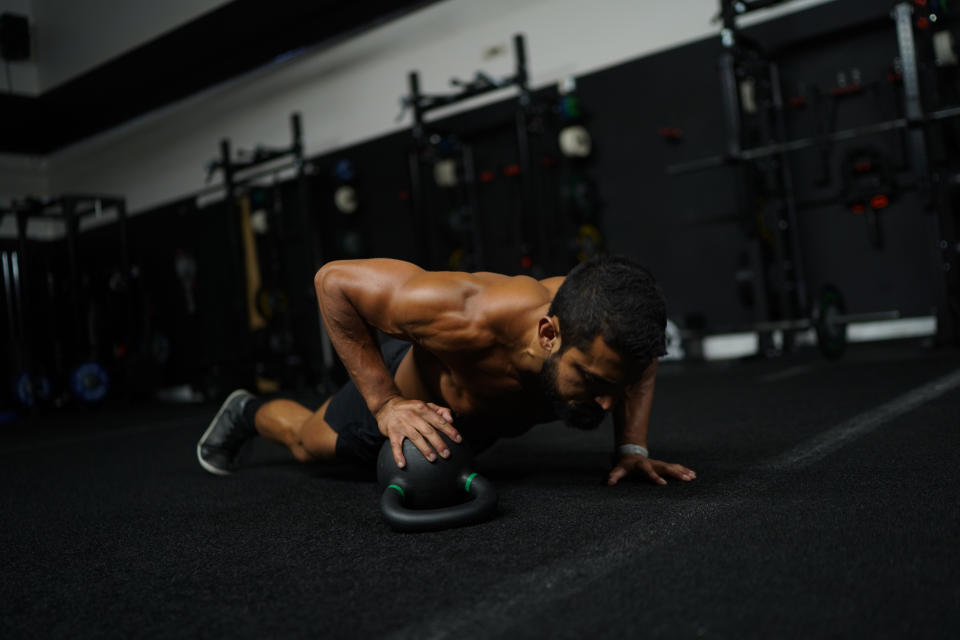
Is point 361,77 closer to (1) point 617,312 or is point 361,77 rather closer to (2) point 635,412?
(2) point 635,412

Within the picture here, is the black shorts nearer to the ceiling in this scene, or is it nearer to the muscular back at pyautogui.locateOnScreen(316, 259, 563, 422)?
the muscular back at pyautogui.locateOnScreen(316, 259, 563, 422)

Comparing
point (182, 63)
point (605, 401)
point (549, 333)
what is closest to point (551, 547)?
point (605, 401)

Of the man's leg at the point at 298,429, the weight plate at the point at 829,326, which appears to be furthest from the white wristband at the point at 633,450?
the weight plate at the point at 829,326

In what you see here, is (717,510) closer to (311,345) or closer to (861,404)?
(861,404)

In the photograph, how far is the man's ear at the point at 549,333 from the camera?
154cm

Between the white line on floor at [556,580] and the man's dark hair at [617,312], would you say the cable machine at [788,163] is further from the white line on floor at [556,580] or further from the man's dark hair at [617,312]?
the man's dark hair at [617,312]

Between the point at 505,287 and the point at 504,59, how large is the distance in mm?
5568

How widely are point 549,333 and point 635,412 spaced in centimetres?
41

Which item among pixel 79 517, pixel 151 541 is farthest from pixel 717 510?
pixel 79 517

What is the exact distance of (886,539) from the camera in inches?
48.4

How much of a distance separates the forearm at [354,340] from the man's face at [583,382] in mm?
423

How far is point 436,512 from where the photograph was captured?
1.53m

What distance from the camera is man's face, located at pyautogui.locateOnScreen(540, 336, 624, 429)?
1456mm

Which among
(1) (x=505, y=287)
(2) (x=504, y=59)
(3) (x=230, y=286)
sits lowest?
(1) (x=505, y=287)
